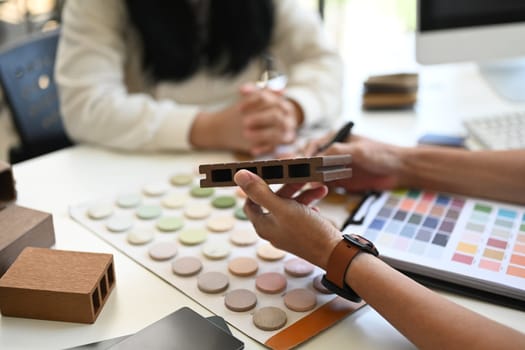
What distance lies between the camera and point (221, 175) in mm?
551

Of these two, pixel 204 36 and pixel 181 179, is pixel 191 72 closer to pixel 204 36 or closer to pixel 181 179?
pixel 204 36

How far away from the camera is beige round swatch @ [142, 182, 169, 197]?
81cm

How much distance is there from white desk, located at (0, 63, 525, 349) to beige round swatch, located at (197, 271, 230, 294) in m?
0.02

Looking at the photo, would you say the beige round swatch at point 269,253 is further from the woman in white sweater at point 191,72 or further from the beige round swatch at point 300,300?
the woman in white sweater at point 191,72

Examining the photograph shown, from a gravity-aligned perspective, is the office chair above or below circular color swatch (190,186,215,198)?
above

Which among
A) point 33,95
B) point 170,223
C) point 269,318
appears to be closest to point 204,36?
point 33,95

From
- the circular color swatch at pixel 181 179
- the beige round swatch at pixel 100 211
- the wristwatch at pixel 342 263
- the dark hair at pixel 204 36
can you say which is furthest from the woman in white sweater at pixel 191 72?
the wristwatch at pixel 342 263

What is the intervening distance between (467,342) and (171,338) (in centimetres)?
26

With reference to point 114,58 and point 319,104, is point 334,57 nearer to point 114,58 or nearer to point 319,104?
point 319,104

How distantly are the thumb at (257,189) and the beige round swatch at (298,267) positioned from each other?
94 mm

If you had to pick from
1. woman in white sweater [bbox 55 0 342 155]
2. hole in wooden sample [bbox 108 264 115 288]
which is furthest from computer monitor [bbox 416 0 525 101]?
hole in wooden sample [bbox 108 264 115 288]

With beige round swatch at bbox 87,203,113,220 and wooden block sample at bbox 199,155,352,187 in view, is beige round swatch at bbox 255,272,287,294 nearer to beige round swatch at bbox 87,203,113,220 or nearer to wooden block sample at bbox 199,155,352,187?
wooden block sample at bbox 199,155,352,187

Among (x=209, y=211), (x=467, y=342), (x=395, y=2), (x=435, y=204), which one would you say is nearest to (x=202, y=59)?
(x=209, y=211)

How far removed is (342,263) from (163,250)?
235 mm
